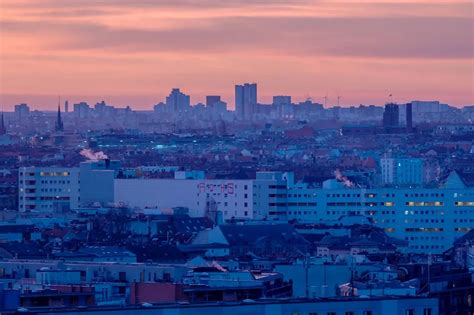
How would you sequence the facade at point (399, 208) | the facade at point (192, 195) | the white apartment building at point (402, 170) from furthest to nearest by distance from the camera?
the white apartment building at point (402, 170)
the facade at point (192, 195)
the facade at point (399, 208)

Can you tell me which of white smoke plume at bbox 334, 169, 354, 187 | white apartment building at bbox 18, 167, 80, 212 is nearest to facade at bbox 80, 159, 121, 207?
white apartment building at bbox 18, 167, 80, 212

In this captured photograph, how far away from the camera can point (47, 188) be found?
78812 millimetres

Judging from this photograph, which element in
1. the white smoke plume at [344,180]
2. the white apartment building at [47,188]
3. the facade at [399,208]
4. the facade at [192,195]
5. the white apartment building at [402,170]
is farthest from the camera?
the white apartment building at [402,170]

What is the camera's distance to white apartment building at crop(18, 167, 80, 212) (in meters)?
77.6

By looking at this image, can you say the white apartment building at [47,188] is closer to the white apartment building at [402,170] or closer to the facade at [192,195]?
the facade at [192,195]

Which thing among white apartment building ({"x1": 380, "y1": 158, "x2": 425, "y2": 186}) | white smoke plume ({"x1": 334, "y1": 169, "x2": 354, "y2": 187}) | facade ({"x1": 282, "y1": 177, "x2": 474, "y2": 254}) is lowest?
→ facade ({"x1": 282, "y1": 177, "x2": 474, "y2": 254})

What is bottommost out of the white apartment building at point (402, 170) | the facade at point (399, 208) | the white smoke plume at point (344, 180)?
the facade at point (399, 208)

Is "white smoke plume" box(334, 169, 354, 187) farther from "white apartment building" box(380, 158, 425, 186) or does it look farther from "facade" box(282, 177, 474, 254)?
"white apartment building" box(380, 158, 425, 186)

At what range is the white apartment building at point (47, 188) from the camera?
77.6m

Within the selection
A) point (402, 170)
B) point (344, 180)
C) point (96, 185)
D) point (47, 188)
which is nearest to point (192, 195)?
point (96, 185)

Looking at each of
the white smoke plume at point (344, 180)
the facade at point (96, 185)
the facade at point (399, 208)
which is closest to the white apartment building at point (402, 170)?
the white smoke plume at point (344, 180)

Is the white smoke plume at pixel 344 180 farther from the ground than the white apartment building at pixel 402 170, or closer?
closer

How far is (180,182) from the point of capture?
248ft

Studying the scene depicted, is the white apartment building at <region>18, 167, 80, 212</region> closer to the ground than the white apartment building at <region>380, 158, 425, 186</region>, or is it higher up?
closer to the ground
